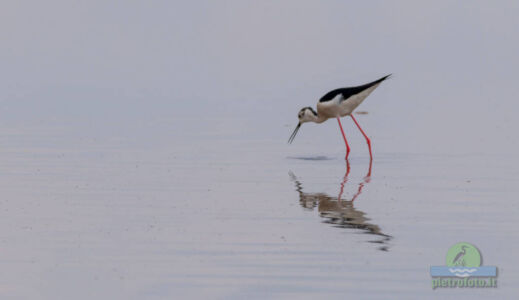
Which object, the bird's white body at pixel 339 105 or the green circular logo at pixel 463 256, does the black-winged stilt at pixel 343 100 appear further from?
the green circular logo at pixel 463 256

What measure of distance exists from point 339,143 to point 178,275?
19.9 metres

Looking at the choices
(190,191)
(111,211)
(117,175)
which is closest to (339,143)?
(117,175)

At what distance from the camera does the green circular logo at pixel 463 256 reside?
11.0 metres

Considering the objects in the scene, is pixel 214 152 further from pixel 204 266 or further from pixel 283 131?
pixel 204 266

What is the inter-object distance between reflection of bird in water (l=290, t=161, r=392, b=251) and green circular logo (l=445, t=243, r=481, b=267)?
705 millimetres

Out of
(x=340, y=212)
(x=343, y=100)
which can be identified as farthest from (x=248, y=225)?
(x=343, y=100)

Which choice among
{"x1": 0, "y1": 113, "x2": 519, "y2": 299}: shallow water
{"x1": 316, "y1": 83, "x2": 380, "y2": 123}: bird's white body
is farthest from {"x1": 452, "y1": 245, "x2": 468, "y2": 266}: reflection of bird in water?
{"x1": 316, "y1": 83, "x2": 380, "y2": 123}: bird's white body

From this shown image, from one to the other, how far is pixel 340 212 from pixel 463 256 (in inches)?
124

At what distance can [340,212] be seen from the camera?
14367 millimetres

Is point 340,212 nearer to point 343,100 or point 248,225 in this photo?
point 248,225

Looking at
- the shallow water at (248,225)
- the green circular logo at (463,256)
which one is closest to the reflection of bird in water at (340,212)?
the shallow water at (248,225)

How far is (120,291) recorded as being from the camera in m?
9.93

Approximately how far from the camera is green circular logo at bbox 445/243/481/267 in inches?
433

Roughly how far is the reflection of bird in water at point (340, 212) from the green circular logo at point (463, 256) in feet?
2.31
